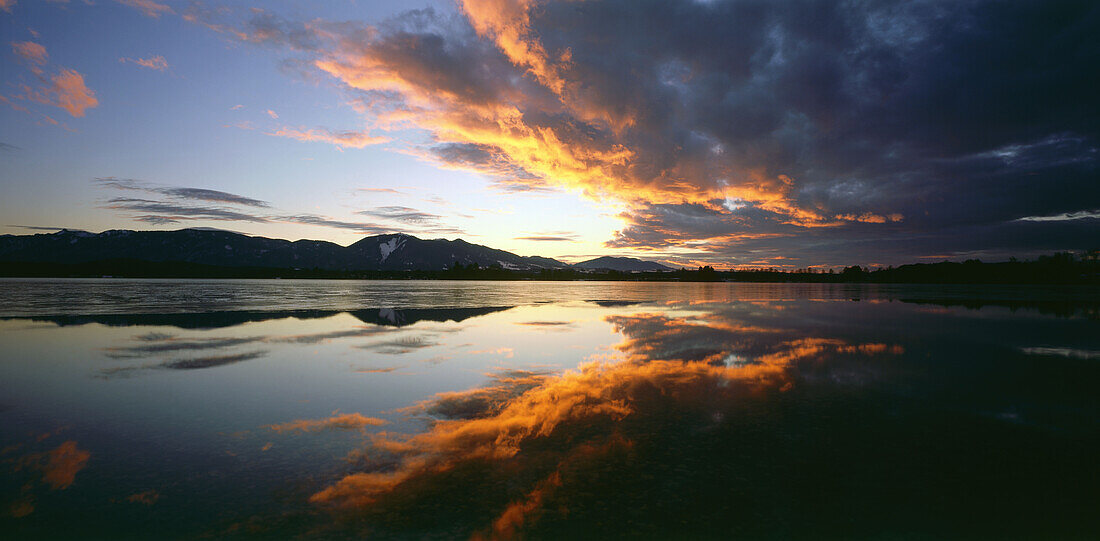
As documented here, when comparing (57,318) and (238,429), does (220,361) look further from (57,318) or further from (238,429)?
(57,318)

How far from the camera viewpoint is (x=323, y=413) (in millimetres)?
12289

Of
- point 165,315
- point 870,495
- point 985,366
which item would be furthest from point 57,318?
point 985,366

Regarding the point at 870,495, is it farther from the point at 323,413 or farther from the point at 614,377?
Answer: the point at 323,413

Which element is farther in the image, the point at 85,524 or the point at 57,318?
the point at 57,318

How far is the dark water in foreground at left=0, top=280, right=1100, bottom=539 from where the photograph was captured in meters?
6.84

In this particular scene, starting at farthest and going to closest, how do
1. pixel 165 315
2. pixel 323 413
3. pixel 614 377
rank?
pixel 165 315, pixel 614 377, pixel 323 413

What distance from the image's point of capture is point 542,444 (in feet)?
32.8

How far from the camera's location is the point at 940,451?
980 cm

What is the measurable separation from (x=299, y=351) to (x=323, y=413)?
35.5 ft

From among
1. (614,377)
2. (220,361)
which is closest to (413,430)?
(614,377)

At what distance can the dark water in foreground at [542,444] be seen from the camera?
684 centimetres

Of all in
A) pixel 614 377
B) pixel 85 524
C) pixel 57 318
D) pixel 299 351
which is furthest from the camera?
pixel 57 318

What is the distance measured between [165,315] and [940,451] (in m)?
48.8

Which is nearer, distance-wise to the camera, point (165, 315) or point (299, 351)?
point (299, 351)
